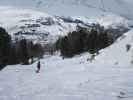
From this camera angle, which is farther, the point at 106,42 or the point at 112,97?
the point at 106,42

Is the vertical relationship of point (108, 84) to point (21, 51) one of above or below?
above

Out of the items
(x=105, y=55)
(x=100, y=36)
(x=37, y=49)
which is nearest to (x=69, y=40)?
(x=100, y=36)

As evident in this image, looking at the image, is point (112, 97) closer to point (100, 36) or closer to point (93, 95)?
point (93, 95)

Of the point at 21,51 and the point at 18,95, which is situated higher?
the point at 18,95

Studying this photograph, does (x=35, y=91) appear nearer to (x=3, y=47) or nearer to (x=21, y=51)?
(x=3, y=47)

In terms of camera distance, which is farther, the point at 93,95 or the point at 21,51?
the point at 21,51

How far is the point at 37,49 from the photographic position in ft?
515

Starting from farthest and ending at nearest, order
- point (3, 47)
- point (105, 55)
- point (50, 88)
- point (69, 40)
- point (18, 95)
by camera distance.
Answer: point (69, 40) → point (3, 47) → point (105, 55) → point (50, 88) → point (18, 95)

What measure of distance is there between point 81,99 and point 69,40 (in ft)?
345

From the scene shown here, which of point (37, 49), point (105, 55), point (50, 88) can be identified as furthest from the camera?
point (37, 49)

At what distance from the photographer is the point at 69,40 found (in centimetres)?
13125

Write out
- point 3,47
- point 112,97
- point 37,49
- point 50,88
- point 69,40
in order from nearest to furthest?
point 112,97, point 50,88, point 3,47, point 69,40, point 37,49

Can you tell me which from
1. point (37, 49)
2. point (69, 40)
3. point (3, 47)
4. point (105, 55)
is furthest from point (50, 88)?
point (37, 49)

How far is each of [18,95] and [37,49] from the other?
125738 millimetres
